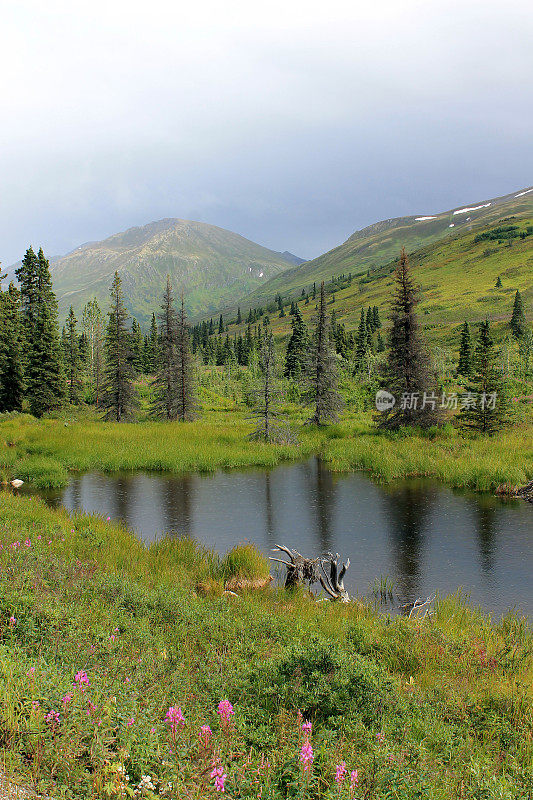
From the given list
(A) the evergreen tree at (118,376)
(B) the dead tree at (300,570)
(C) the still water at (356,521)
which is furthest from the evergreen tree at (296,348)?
(B) the dead tree at (300,570)

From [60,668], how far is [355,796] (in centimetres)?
305

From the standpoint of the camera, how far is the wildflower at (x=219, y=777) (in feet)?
12.4

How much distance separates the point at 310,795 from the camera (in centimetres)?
403

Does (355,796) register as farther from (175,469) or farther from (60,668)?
(175,469)

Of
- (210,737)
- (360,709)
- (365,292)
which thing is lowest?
(360,709)

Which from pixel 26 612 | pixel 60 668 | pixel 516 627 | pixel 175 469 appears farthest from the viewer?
pixel 175 469

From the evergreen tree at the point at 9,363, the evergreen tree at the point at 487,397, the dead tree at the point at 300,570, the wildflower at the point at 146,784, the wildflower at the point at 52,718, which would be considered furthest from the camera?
the evergreen tree at the point at 9,363

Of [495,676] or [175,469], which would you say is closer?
[495,676]

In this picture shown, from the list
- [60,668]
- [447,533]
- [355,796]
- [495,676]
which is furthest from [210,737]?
[447,533]

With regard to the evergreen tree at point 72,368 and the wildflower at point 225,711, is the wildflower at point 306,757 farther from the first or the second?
the evergreen tree at point 72,368

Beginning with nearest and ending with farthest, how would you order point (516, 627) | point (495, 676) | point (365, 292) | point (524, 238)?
point (495, 676)
point (516, 627)
point (524, 238)
point (365, 292)

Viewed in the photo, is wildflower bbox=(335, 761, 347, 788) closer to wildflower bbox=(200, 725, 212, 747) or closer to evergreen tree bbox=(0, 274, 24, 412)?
wildflower bbox=(200, 725, 212, 747)

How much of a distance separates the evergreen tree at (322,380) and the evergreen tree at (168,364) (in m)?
13.1

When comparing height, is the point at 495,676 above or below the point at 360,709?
below
